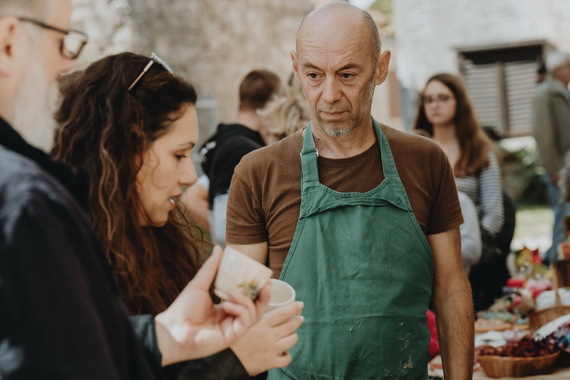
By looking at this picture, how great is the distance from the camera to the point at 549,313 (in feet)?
12.9

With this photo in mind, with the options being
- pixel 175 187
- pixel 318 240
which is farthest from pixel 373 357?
pixel 175 187

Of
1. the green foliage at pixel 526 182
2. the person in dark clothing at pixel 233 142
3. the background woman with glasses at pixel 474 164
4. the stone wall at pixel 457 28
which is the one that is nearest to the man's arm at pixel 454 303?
the person in dark clothing at pixel 233 142

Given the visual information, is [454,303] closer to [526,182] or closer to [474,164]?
[474,164]

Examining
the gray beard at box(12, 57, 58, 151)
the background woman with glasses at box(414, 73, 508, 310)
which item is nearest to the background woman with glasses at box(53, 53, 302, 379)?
the gray beard at box(12, 57, 58, 151)

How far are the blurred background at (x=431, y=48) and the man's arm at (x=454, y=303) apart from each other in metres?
7.51

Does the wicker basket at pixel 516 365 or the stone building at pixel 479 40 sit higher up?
the stone building at pixel 479 40

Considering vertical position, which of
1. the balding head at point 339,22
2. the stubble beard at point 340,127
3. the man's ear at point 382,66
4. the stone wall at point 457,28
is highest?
the stone wall at point 457,28

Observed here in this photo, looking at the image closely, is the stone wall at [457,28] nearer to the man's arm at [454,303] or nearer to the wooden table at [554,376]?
the wooden table at [554,376]

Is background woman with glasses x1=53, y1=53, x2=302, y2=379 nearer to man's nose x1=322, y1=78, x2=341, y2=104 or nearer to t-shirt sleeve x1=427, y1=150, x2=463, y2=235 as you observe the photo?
man's nose x1=322, y1=78, x2=341, y2=104

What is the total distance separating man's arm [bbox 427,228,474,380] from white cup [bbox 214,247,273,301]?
110 centimetres

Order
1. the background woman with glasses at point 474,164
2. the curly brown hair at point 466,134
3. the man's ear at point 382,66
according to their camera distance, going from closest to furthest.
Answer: the man's ear at point 382,66
the background woman with glasses at point 474,164
the curly brown hair at point 466,134

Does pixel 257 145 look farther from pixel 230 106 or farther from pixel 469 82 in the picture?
pixel 469 82

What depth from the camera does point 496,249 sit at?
15.9 ft

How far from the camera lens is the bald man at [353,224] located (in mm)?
2400
